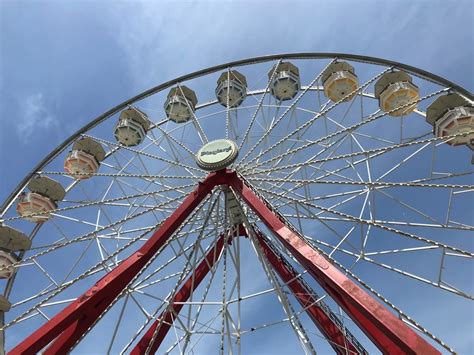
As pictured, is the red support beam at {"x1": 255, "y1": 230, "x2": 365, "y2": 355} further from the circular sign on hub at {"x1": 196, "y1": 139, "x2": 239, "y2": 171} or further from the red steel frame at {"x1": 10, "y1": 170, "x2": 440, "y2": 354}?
the circular sign on hub at {"x1": 196, "y1": 139, "x2": 239, "y2": 171}

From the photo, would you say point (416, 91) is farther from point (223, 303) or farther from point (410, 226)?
point (223, 303)

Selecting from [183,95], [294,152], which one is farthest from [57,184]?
[294,152]

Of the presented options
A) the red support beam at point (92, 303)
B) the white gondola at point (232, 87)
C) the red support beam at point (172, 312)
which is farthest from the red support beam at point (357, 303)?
the white gondola at point (232, 87)

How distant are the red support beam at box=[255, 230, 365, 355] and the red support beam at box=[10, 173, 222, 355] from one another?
10.4 feet

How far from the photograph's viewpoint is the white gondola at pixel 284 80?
48.9 feet

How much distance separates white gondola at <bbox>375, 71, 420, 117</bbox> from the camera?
42.2 feet

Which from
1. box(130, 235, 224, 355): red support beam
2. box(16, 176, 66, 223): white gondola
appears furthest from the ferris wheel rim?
box(130, 235, 224, 355): red support beam

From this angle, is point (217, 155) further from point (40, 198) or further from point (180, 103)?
point (40, 198)

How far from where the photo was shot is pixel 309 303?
11258 mm

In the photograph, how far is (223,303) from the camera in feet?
37.2

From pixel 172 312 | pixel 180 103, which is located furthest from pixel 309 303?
pixel 180 103

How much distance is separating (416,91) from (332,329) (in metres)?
7.26

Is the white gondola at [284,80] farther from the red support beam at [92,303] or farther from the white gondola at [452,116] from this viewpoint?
the red support beam at [92,303]

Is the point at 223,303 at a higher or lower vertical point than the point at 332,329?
higher
